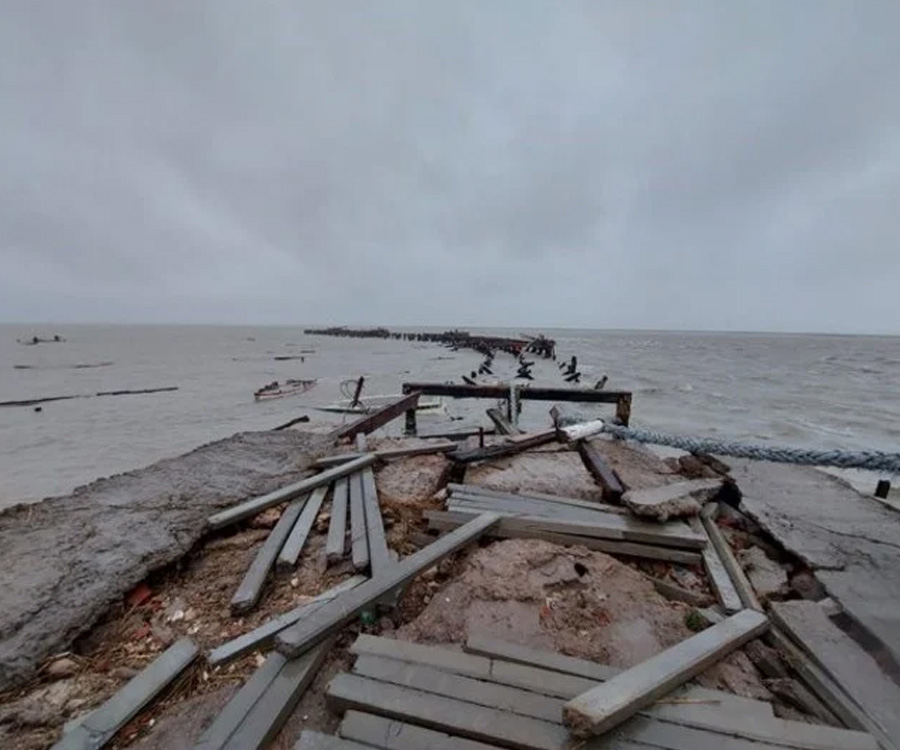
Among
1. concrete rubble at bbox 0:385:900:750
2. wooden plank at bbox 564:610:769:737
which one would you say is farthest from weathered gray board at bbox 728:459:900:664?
wooden plank at bbox 564:610:769:737

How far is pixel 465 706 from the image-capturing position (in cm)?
229

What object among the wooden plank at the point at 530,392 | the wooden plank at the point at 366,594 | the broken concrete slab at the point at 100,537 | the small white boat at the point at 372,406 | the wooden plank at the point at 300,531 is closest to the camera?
the wooden plank at the point at 366,594

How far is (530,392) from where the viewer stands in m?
8.63

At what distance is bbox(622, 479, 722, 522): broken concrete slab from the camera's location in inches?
160

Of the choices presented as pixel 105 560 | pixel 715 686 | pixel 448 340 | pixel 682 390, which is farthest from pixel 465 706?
pixel 448 340

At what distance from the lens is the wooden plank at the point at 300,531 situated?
12.3 feet

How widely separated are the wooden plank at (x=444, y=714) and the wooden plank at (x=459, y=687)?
0.03m

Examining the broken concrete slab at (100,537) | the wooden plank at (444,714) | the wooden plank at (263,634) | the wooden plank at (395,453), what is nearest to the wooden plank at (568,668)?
the wooden plank at (444,714)

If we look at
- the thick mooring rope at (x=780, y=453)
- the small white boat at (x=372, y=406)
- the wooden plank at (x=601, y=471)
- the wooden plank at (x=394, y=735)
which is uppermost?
the thick mooring rope at (x=780, y=453)

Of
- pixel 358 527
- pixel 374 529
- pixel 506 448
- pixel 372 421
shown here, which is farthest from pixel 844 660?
pixel 372 421

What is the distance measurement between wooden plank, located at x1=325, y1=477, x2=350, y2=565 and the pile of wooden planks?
3.94 ft

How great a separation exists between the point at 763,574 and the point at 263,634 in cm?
393

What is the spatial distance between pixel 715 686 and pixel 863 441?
598 inches

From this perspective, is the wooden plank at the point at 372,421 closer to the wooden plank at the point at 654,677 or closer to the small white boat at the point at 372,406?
the small white boat at the point at 372,406
